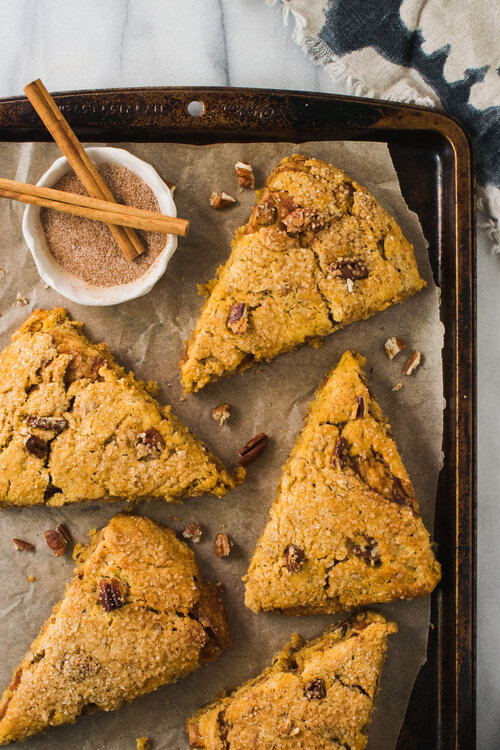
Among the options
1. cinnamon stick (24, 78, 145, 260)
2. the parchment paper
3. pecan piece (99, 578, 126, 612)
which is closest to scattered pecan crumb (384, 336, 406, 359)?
the parchment paper

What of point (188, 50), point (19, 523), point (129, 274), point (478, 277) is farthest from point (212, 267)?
point (19, 523)

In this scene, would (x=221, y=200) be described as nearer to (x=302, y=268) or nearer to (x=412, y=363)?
(x=302, y=268)

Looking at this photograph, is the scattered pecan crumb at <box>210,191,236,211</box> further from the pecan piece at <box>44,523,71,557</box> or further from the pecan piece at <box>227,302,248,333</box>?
the pecan piece at <box>44,523,71,557</box>

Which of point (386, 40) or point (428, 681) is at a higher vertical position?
point (386, 40)

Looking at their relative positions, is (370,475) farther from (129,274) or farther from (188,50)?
(188,50)

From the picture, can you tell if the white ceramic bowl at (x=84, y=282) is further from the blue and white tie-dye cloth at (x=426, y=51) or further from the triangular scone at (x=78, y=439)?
the blue and white tie-dye cloth at (x=426, y=51)

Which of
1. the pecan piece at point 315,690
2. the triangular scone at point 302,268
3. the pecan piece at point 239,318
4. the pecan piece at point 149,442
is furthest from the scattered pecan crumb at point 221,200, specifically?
the pecan piece at point 315,690
